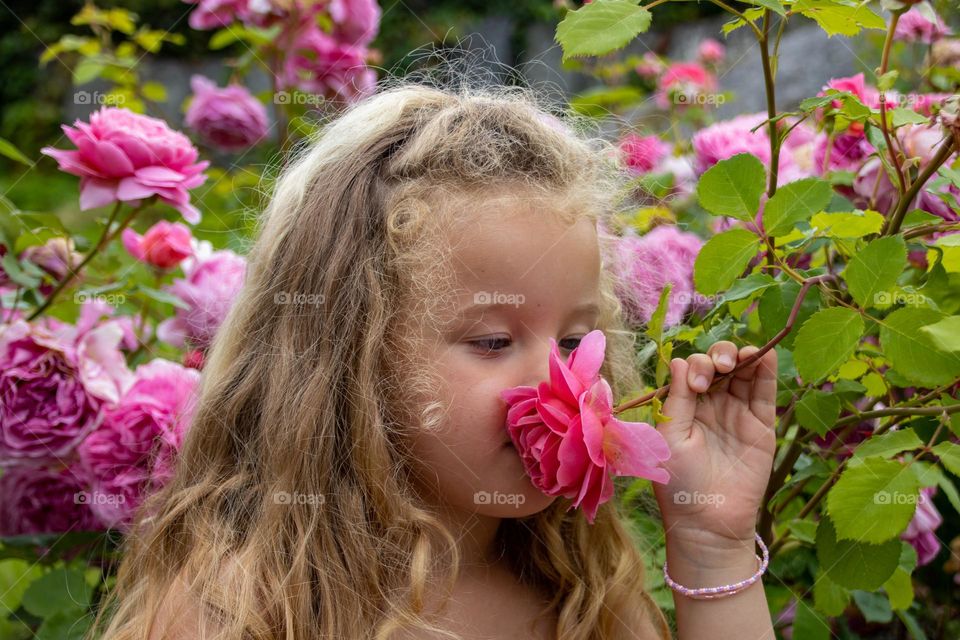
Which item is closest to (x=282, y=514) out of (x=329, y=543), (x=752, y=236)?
(x=329, y=543)

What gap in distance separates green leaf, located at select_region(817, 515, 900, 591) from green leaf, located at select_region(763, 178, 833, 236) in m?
0.30

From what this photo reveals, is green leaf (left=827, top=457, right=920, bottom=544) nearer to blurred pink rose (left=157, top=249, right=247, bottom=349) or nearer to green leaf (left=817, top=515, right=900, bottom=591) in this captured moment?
green leaf (left=817, top=515, right=900, bottom=591)

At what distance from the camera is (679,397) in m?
1.05

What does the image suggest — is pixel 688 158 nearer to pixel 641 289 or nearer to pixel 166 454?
pixel 641 289

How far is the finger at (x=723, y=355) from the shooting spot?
3.32ft

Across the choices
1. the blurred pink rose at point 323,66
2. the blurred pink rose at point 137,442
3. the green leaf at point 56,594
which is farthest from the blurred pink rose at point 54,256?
the blurred pink rose at point 323,66

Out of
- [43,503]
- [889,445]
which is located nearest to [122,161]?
[43,503]

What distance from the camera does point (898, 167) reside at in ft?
3.12

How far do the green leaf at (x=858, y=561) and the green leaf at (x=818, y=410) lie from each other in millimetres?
94

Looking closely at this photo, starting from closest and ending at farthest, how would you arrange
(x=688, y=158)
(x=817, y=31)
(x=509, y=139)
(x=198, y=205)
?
(x=509, y=139) < (x=688, y=158) < (x=198, y=205) < (x=817, y=31)

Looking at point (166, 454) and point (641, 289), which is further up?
point (641, 289)

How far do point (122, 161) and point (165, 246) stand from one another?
21 cm

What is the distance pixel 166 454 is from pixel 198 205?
0.88 m

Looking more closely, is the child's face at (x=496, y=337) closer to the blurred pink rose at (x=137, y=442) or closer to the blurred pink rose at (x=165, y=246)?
the blurred pink rose at (x=137, y=442)
